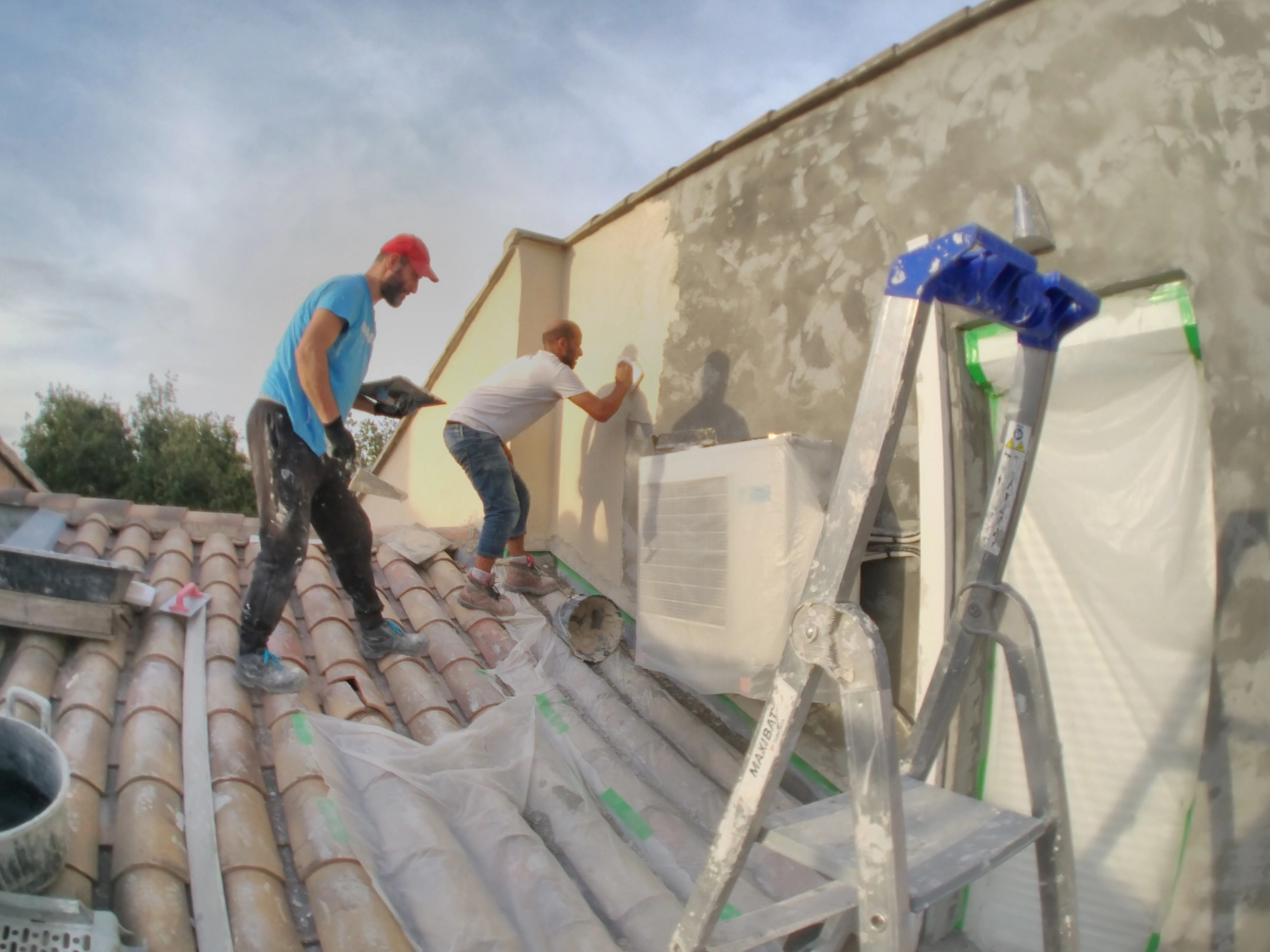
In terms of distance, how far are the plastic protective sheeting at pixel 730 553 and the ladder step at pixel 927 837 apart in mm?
814

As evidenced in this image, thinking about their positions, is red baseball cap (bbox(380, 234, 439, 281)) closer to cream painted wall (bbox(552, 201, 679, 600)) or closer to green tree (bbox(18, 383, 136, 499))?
cream painted wall (bbox(552, 201, 679, 600))

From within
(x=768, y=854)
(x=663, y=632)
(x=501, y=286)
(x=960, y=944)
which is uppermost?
(x=501, y=286)

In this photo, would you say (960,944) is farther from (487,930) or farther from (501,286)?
(501,286)

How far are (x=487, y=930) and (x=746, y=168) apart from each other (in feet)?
9.65

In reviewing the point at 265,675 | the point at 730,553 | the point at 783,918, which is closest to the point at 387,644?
the point at 265,675

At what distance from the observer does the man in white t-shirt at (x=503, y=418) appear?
12.8 feet

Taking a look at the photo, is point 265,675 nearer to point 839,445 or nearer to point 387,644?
point 387,644

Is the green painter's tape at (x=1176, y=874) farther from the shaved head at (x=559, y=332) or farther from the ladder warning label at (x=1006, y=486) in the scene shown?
the shaved head at (x=559, y=332)

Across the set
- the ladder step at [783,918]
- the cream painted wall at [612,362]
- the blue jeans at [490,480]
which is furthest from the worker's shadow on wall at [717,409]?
the ladder step at [783,918]

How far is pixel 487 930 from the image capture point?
197cm

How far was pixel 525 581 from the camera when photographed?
415 cm

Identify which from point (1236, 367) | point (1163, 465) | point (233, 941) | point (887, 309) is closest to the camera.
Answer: point (887, 309)

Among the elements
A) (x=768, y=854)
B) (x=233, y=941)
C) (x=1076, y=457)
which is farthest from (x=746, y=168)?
(x=233, y=941)

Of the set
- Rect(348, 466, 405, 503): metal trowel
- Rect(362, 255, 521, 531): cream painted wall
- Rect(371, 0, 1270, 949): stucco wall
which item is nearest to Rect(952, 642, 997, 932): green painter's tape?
Rect(371, 0, 1270, 949): stucco wall
